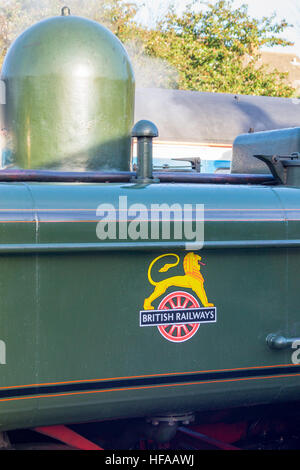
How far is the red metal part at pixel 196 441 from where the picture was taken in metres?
2.86

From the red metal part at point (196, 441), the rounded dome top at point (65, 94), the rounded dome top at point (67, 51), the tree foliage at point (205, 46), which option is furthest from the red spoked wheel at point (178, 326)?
the tree foliage at point (205, 46)

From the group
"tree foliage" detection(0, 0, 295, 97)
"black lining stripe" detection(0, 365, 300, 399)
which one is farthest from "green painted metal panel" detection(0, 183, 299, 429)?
"tree foliage" detection(0, 0, 295, 97)

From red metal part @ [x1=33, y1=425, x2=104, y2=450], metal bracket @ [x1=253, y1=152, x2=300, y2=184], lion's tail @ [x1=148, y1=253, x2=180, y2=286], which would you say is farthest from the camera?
metal bracket @ [x1=253, y1=152, x2=300, y2=184]

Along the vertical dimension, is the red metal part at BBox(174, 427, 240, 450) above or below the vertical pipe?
below

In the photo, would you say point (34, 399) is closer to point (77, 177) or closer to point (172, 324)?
point (172, 324)

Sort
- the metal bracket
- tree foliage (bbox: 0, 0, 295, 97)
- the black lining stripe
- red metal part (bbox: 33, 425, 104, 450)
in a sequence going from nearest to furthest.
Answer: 1. the black lining stripe
2. red metal part (bbox: 33, 425, 104, 450)
3. the metal bracket
4. tree foliage (bbox: 0, 0, 295, 97)

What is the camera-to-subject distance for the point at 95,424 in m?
2.71

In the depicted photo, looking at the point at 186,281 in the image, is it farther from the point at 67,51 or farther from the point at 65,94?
the point at 67,51

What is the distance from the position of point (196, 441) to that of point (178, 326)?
33.7 inches

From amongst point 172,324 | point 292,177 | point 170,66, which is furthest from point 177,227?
point 170,66

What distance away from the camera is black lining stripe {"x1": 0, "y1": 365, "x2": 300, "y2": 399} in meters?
2.17

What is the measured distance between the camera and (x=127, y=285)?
7.63 feet

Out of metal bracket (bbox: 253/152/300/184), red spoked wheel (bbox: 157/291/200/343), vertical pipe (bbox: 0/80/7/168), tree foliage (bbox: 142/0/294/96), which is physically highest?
tree foliage (bbox: 142/0/294/96)

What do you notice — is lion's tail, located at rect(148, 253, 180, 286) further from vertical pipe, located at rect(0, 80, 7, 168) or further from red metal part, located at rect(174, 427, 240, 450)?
vertical pipe, located at rect(0, 80, 7, 168)
